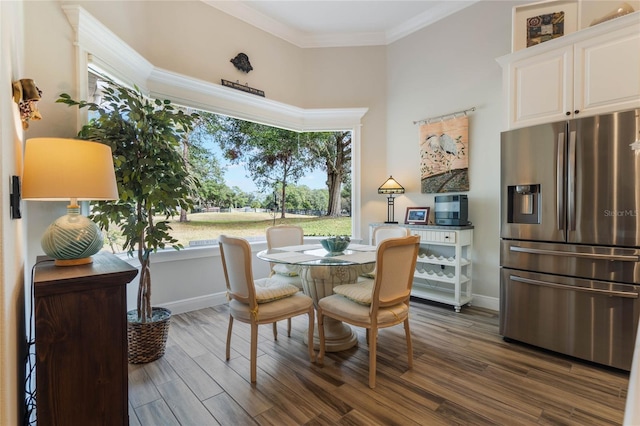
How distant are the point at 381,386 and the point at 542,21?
3.37m

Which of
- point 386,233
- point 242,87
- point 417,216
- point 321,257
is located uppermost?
point 242,87

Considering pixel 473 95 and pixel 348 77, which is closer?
pixel 473 95

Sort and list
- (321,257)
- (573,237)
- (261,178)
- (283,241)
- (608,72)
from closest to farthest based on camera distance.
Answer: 1. (608,72)
2. (573,237)
3. (321,257)
4. (283,241)
5. (261,178)

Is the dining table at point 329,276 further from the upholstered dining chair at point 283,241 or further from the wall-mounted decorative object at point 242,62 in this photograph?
the wall-mounted decorative object at point 242,62

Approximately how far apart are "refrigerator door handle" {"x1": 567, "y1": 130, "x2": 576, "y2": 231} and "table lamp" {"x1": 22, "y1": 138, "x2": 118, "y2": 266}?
3.14m

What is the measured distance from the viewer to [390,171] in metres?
4.36

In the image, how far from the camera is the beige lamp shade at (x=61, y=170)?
4.37 ft

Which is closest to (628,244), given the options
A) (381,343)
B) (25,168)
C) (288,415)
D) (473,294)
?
(473,294)

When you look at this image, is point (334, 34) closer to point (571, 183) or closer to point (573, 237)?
point (571, 183)

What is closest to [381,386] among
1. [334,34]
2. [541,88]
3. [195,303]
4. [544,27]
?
[195,303]

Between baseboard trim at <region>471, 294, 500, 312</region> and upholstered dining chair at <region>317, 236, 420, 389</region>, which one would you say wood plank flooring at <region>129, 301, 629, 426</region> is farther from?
baseboard trim at <region>471, 294, 500, 312</region>

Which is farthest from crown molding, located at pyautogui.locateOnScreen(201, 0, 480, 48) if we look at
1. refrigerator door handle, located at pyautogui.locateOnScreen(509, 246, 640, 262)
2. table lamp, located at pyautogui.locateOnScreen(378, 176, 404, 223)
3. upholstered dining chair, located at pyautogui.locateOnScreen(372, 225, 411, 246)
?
refrigerator door handle, located at pyautogui.locateOnScreen(509, 246, 640, 262)

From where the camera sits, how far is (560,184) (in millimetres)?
2385

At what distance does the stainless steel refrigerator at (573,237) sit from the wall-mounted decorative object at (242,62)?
3.07 meters
